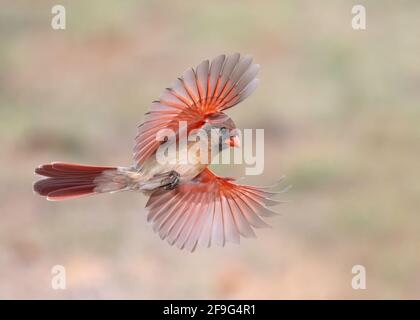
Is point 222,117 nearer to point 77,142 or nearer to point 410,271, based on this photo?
point 410,271

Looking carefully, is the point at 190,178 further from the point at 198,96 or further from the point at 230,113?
the point at 230,113

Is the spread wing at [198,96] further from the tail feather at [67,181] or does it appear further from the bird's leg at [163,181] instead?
the tail feather at [67,181]

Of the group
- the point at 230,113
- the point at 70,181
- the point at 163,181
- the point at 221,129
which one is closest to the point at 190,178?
the point at 163,181

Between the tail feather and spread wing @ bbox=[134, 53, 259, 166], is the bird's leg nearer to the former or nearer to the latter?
spread wing @ bbox=[134, 53, 259, 166]

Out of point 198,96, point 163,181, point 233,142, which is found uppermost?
point 198,96

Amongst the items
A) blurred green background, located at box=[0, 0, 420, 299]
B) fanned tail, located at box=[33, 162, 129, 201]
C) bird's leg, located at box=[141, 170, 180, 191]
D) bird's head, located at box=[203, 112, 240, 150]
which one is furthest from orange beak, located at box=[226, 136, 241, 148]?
blurred green background, located at box=[0, 0, 420, 299]

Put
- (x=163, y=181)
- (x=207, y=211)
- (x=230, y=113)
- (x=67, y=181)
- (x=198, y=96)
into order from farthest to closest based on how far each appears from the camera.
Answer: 1. (x=230, y=113)
2. (x=207, y=211)
3. (x=67, y=181)
4. (x=163, y=181)
5. (x=198, y=96)

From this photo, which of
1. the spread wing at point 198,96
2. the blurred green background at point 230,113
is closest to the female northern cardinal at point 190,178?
the spread wing at point 198,96
